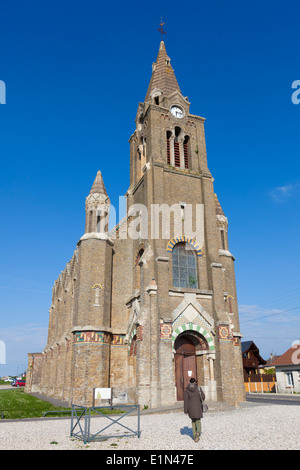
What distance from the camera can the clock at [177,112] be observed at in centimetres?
2902

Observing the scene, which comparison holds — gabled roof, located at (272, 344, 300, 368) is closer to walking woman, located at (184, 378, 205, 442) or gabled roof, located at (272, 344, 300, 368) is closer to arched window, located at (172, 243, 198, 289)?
arched window, located at (172, 243, 198, 289)

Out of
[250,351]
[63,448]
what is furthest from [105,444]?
[250,351]

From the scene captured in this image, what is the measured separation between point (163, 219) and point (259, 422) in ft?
44.7

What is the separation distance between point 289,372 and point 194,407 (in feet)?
112

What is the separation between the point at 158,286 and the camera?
854 inches

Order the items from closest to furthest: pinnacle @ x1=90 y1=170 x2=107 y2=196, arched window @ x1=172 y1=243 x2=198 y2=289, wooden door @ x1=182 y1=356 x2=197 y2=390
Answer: wooden door @ x1=182 y1=356 x2=197 y2=390
arched window @ x1=172 y1=243 x2=198 y2=289
pinnacle @ x1=90 y1=170 x2=107 y2=196

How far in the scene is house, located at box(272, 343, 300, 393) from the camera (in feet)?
128

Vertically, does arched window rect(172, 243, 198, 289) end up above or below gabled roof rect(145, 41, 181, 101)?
below

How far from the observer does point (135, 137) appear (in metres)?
31.7

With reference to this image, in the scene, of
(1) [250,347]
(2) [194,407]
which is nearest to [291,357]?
(1) [250,347]

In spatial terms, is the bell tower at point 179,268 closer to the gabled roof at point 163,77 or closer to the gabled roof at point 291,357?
the gabled roof at point 163,77

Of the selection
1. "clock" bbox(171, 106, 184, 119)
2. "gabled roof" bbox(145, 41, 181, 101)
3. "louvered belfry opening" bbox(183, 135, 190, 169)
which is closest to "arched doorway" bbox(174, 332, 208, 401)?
"louvered belfry opening" bbox(183, 135, 190, 169)

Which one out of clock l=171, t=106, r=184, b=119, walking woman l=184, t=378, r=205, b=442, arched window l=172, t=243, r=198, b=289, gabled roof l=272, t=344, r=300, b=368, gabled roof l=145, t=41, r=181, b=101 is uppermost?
gabled roof l=145, t=41, r=181, b=101
